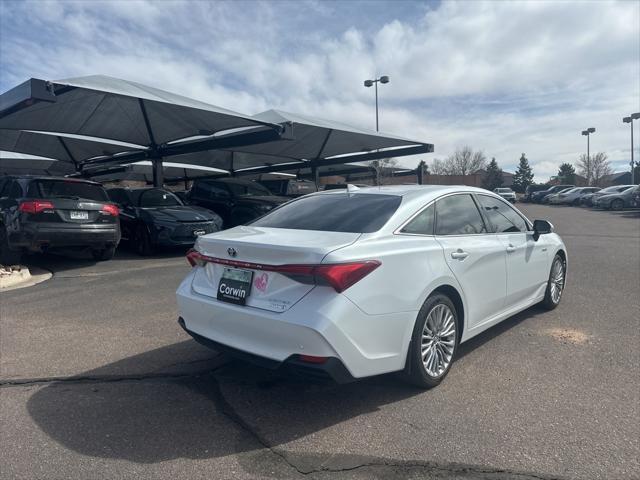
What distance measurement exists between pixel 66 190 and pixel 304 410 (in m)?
7.14

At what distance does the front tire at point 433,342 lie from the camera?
3.42 m

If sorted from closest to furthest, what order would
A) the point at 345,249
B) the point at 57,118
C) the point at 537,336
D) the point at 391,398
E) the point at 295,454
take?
the point at 295,454, the point at 345,249, the point at 391,398, the point at 537,336, the point at 57,118

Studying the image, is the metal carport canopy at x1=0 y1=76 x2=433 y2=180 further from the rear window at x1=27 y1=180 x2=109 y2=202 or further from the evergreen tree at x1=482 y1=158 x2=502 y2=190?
the evergreen tree at x1=482 y1=158 x2=502 y2=190

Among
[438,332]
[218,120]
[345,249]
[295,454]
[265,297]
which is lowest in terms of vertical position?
[295,454]

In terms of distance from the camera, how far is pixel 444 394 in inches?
141

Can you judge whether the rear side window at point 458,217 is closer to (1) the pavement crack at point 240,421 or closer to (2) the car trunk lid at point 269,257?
(2) the car trunk lid at point 269,257

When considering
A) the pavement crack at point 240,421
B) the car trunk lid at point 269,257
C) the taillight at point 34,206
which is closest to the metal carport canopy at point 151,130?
the taillight at point 34,206

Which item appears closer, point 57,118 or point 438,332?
point 438,332

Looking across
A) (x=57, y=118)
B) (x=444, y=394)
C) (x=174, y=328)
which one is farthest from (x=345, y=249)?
(x=57, y=118)

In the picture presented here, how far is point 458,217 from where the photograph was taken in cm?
427

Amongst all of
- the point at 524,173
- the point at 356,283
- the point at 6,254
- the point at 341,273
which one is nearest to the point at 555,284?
the point at 356,283

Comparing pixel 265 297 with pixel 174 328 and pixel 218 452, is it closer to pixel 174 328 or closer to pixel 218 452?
pixel 218 452

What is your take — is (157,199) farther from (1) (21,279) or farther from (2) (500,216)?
(2) (500,216)

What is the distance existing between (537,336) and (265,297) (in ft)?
10.1
